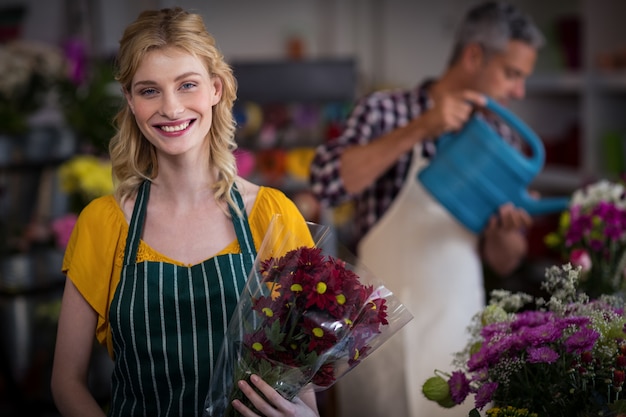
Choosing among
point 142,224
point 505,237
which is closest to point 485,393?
point 142,224

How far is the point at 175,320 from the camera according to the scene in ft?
4.33

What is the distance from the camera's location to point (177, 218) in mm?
1358

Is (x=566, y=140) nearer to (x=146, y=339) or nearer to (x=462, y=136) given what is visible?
(x=462, y=136)

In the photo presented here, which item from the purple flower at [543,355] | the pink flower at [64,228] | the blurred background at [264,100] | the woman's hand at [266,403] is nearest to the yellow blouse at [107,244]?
the woman's hand at [266,403]

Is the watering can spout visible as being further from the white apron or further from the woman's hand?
the woman's hand

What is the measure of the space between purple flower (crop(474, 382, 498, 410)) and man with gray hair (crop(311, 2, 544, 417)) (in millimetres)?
1081

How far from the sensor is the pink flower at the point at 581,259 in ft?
6.05

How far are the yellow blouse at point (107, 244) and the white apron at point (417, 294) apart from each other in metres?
1.05

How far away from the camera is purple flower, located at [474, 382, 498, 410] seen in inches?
47.8

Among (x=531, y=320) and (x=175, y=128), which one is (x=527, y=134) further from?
(x=175, y=128)

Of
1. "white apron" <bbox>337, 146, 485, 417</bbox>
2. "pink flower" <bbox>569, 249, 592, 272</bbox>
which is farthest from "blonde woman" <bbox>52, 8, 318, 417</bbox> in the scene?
"white apron" <bbox>337, 146, 485, 417</bbox>

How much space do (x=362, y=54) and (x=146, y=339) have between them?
190 inches

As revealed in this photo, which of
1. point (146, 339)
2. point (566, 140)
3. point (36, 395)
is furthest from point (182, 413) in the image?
point (566, 140)

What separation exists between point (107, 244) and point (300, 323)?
37 cm
